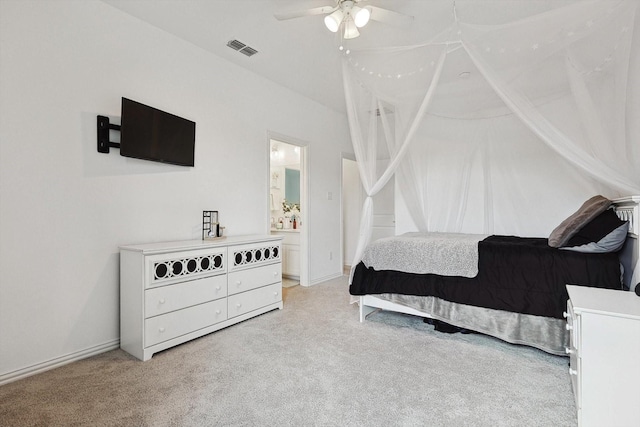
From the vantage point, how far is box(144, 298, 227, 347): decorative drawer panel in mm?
2266

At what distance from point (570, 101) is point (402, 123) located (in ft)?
3.74

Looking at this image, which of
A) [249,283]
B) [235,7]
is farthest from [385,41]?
[249,283]

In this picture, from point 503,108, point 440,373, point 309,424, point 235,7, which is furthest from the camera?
point 503,108

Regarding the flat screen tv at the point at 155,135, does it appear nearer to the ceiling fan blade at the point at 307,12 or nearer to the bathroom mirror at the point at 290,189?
the ceiling fan blade at the point at 307,12

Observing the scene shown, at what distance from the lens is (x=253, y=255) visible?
3078 millimetres

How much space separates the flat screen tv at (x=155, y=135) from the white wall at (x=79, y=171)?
0.13m

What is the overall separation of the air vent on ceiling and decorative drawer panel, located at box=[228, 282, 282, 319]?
244 cm

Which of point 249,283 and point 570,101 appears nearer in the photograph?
point 570,101

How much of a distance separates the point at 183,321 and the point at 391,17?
2.76 meters

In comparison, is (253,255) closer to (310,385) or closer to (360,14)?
(310,385)

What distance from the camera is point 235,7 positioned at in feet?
8.06

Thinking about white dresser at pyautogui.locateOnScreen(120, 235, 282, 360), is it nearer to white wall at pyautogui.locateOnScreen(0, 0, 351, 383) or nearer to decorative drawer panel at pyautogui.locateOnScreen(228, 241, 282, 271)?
decorative drawer panel at pyautogui.locateOnScreen(228, 241, 282, 271)

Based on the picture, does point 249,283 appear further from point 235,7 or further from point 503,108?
point 503,108

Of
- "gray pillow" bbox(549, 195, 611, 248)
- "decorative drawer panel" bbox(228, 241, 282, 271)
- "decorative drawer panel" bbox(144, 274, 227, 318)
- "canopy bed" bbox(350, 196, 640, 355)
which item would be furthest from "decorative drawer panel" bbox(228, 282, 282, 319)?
"gray pillow" bbox(549, 195, 611, 248)
